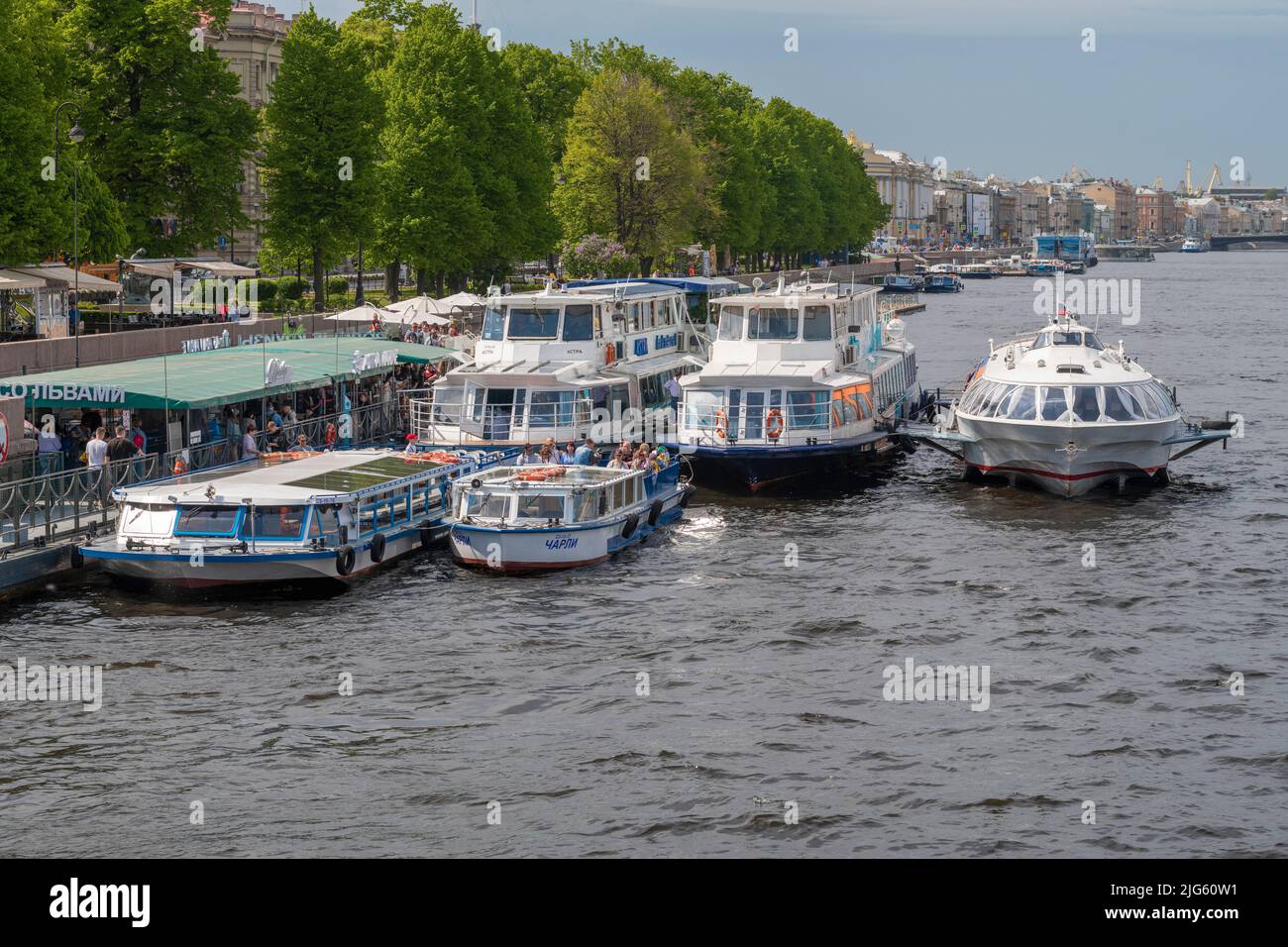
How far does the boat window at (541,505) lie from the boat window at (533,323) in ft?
45.2

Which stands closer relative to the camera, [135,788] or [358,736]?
[135,788]

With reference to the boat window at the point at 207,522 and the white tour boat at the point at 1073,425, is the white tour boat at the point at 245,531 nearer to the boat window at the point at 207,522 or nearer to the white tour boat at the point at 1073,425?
the boat window at the point at 207,522

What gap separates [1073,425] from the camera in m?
48.0

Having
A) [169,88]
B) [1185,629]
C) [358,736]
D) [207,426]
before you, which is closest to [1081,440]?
[1185,629]

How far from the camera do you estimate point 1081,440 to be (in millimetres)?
48156

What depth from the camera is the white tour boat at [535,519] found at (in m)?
38.8

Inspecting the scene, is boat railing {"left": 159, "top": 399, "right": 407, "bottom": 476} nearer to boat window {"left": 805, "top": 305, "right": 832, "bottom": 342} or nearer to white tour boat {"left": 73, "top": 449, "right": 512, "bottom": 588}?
white tour boat {"left": 73, "top": 449, "right": 512, "bottom": 588}

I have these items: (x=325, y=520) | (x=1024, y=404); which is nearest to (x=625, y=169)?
(x=1024, y=404)

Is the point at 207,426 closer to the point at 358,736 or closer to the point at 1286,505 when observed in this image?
the point at 358,736

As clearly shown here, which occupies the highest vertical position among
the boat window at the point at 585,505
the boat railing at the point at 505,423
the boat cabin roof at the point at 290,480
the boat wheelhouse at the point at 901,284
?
the boat wheelhouse at the point at 901,284

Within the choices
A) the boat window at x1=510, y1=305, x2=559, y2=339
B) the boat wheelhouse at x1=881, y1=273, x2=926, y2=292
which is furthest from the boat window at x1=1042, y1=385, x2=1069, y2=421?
the boat wheelhouse at x1=881, y1=273, x2=926, y2=292

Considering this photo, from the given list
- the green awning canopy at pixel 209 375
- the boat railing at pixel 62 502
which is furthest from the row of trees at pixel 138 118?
the boat railing at pixel 62 502

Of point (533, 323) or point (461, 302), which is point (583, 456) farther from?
point (461, 302)

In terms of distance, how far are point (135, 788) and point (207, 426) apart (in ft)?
71.5
